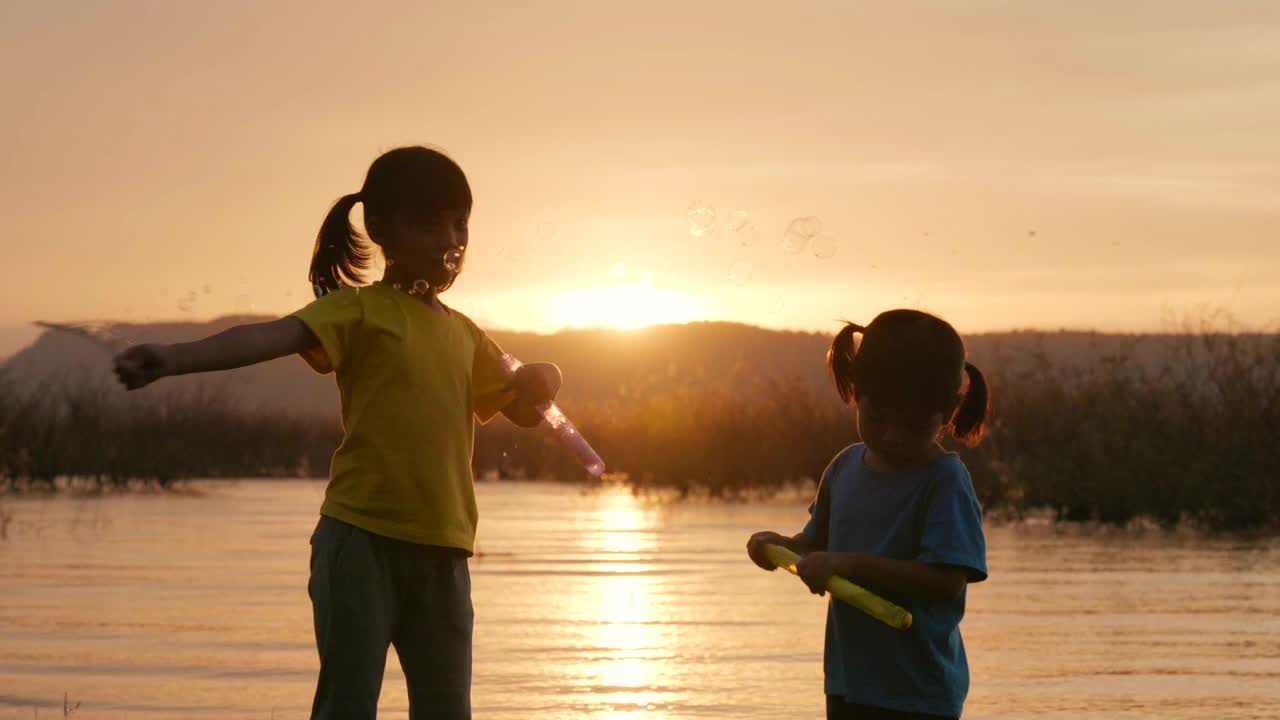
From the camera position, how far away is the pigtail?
393 centimetres

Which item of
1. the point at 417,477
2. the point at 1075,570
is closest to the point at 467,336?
the point at 417,477

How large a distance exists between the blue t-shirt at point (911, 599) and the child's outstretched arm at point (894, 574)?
0.02 metres

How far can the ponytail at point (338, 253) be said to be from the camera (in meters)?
4.34

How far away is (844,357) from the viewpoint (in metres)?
3.96

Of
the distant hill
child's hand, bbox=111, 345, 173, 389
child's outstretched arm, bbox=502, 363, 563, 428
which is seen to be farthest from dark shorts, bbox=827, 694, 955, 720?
the distant hill

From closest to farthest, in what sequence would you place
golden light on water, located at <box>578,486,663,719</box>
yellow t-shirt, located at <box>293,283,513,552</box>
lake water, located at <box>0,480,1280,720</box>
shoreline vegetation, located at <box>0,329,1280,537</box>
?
yellow t-shirt, located at <box>293,283,513,552</box>, lake water, located at <box>0,480,1280,720</box>, golden light on water, located at <box>578,486,663,719</box>, shoreline vegetation, located at <box>0,329,1280,537</box>

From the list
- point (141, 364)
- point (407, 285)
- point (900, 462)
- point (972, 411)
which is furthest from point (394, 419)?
point (972, 411)

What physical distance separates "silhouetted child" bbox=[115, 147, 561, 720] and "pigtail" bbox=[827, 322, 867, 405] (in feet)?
2.27

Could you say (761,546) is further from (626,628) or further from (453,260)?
(626,628)

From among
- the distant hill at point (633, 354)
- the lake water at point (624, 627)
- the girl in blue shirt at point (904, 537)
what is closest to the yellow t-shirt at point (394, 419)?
the girl in blue shirt at point (904, 537)

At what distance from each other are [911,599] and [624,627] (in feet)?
17.8

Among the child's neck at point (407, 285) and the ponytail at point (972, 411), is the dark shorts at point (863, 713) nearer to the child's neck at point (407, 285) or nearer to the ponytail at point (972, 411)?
the ponytail at point (972, 411)

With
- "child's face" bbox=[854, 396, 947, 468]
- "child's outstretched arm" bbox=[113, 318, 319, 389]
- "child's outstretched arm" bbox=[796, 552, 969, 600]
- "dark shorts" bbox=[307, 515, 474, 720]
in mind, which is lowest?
"dark shorts" bbox=[307, 515, 474, 720]

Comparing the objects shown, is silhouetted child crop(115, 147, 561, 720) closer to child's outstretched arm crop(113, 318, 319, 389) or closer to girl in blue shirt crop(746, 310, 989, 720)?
child's outstretched arm crop(113, 318, 319, 389)
